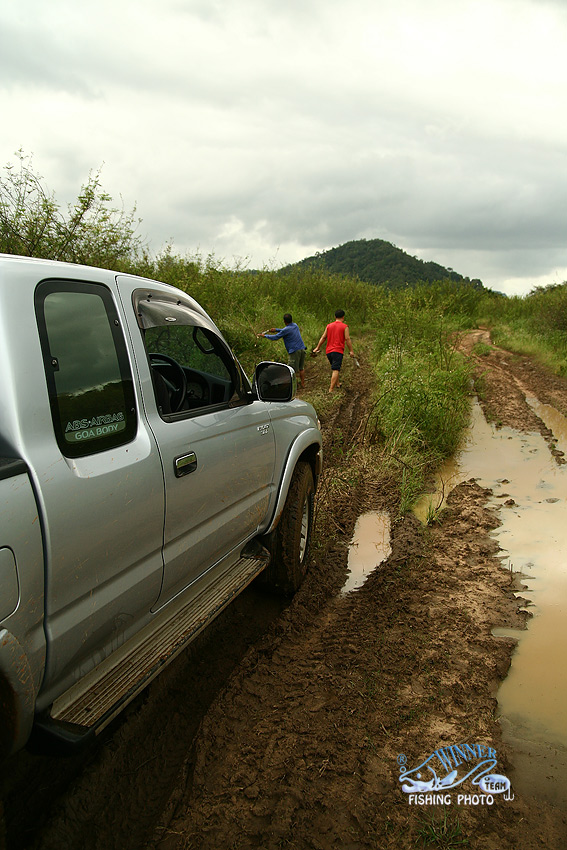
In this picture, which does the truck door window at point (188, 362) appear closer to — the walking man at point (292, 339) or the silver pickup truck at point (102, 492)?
the silver pickup truck at point (102, 492)

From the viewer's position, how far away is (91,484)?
1.80 metres

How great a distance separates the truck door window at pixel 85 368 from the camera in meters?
1.81

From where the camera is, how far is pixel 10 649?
147 centimetres

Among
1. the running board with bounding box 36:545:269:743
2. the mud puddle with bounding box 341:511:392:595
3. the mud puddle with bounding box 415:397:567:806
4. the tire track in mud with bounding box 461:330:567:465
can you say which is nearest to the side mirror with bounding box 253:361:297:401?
the running board with bounding box 36:545:269:743

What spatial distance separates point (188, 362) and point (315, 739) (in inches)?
78.6

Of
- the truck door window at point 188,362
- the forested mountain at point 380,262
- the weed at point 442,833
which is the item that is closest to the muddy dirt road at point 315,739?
the weed at point 442,833

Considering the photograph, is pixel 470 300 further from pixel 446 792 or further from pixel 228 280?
pixel 446 792

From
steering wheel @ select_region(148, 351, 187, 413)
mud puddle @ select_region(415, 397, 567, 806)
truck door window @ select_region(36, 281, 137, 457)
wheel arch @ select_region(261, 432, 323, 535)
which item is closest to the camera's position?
truck door window @ select_region(36, 281, 137, 457)

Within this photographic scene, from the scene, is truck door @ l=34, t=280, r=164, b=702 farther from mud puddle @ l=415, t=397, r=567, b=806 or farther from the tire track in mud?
the tire track in mud

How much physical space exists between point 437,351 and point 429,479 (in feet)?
13.5

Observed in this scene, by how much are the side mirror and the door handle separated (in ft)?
2.86

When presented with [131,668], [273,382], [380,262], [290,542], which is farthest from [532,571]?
[380,262]

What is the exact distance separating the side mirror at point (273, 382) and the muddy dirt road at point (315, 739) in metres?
1.49

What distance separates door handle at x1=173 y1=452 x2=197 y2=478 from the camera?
225cm
